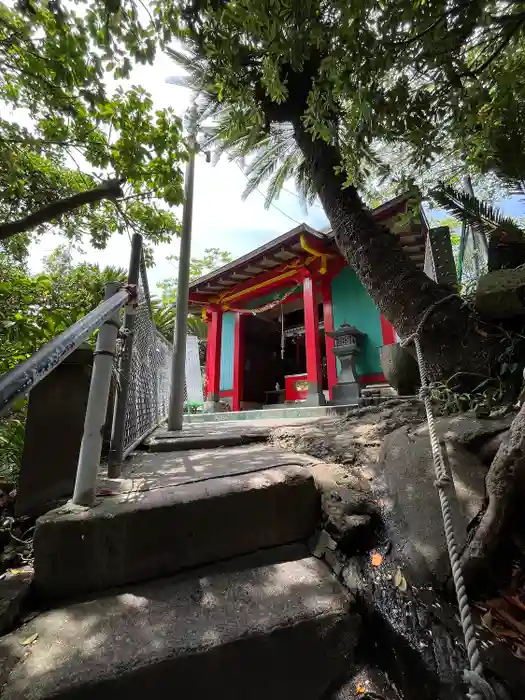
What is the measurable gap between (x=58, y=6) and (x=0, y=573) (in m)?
2.94

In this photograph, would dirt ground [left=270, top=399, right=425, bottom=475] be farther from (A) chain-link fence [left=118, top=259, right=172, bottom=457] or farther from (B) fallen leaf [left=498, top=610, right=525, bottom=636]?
(A) chain-link fence [left=118, top=259, right=172, bottom=457]

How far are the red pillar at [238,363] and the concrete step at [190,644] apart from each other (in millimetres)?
8297

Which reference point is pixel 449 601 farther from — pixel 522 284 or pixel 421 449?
pixel 522 284

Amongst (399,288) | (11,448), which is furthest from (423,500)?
(11,448)

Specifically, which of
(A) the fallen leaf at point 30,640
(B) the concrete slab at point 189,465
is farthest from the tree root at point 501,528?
(A) the fallen leaf at point 30,640

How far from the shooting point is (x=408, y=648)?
1.04 meters

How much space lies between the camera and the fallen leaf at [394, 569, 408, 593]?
3.89ft

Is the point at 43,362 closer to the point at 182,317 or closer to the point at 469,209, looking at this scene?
the point at 182,317

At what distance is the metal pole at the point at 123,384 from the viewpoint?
1.75m

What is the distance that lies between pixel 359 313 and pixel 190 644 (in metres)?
7.48

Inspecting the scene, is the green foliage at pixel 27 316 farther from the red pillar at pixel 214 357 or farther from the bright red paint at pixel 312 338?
the red pillar at pixel 214 357

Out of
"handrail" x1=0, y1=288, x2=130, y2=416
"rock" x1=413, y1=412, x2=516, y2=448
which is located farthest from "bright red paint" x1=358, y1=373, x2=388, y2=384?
"handrail" x1=0, y1=288, x2=130, y2=416

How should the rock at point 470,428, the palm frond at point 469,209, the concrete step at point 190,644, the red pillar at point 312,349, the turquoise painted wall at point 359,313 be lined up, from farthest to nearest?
the turquoise painted wall at point 359,313, the red pillar at point 312,349, the palm frond at point 469,209, the rock at point 470,428, the concrete step at point 190,644

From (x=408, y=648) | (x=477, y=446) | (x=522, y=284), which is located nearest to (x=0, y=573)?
(x=408, y=648)
